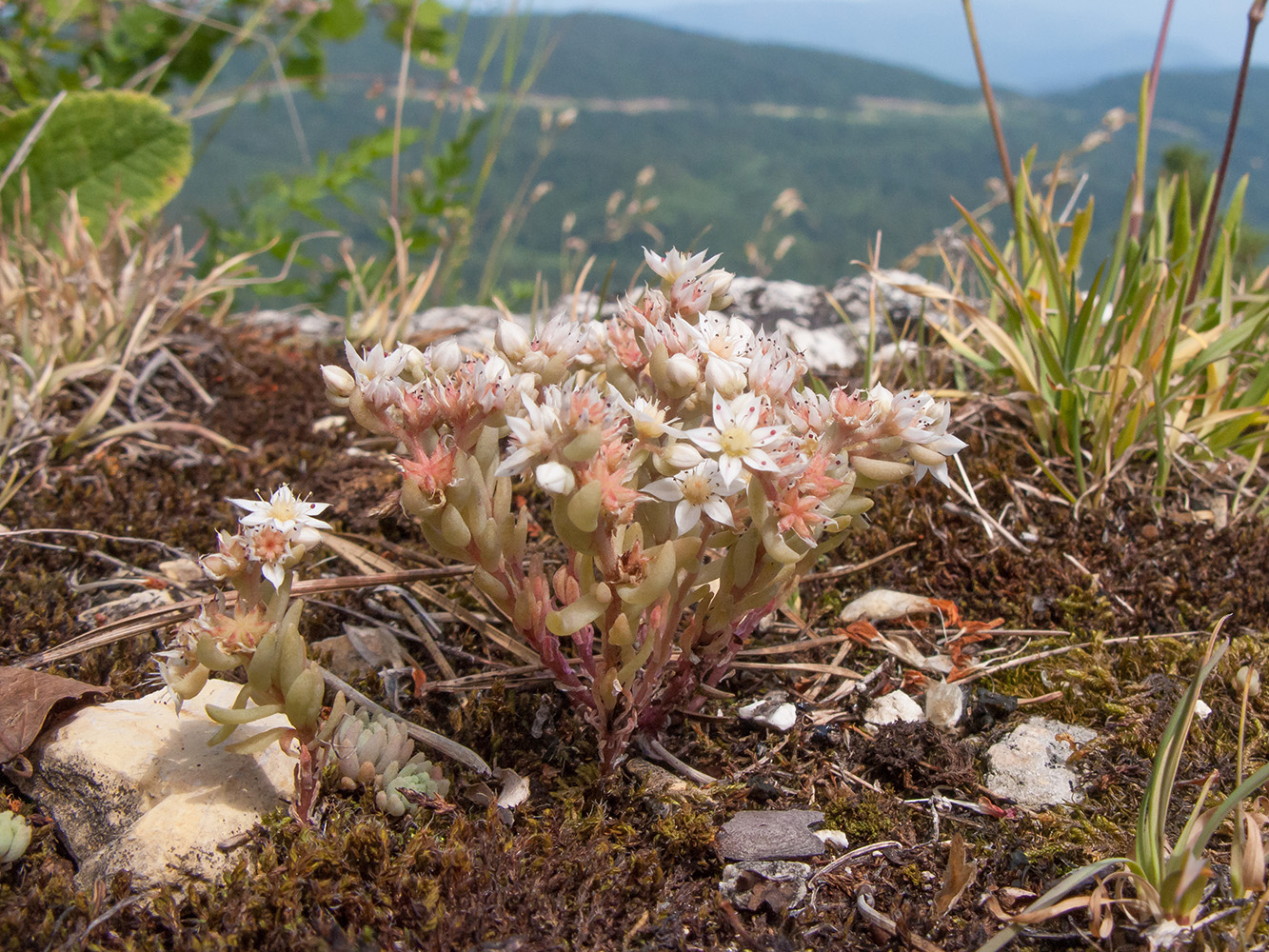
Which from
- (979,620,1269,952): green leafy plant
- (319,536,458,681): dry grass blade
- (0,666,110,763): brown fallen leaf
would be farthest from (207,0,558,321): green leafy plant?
(979,620,1269,952): green leafy plant

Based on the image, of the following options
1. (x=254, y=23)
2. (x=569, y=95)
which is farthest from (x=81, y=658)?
(x=569, y=95)

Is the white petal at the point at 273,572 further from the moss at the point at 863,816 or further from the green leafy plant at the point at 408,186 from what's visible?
the green leafy plant at the point at 408,186

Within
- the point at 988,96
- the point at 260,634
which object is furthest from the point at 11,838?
the point at 988,96

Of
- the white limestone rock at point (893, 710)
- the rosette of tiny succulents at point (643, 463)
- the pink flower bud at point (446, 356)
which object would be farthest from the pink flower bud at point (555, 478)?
the white limestone rock at point (893, 710)

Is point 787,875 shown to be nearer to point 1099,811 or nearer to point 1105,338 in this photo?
point 1099,811

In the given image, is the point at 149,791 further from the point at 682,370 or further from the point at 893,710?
the point at 893,710

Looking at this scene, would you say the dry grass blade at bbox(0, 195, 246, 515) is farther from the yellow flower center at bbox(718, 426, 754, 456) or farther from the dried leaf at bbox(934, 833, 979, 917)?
the dried leaf at bbox(934, 833, 979, 917)
